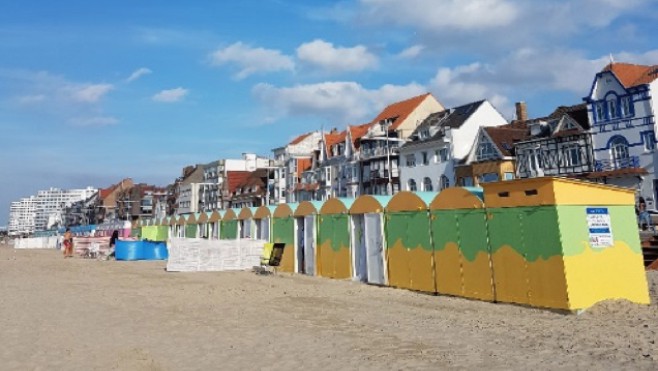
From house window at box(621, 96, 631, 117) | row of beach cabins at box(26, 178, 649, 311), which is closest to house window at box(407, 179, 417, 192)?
house window at box(621, 96, 631, 117)

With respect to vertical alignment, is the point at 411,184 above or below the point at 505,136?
below

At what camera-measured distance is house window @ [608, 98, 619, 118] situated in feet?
125

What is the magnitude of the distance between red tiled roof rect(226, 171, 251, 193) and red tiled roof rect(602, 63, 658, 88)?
A: 64.3 metres

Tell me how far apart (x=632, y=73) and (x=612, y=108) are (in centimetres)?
341

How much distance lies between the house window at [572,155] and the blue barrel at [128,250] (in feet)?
116

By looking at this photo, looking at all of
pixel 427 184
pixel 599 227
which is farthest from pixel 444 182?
pixel 599 227

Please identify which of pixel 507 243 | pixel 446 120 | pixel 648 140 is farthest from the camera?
pixel 446 120

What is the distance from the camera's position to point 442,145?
159 feet

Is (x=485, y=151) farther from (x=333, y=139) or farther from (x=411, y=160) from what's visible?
(x=333, y=139)

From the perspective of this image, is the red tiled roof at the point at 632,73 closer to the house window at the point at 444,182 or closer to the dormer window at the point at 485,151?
the dormer window at the point at 485,151

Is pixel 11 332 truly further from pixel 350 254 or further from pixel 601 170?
pixel 601 170

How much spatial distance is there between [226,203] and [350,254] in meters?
72.6

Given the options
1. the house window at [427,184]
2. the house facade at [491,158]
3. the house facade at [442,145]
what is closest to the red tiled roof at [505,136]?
the house facade at [491,158]

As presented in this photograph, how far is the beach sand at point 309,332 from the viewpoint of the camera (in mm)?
7332
